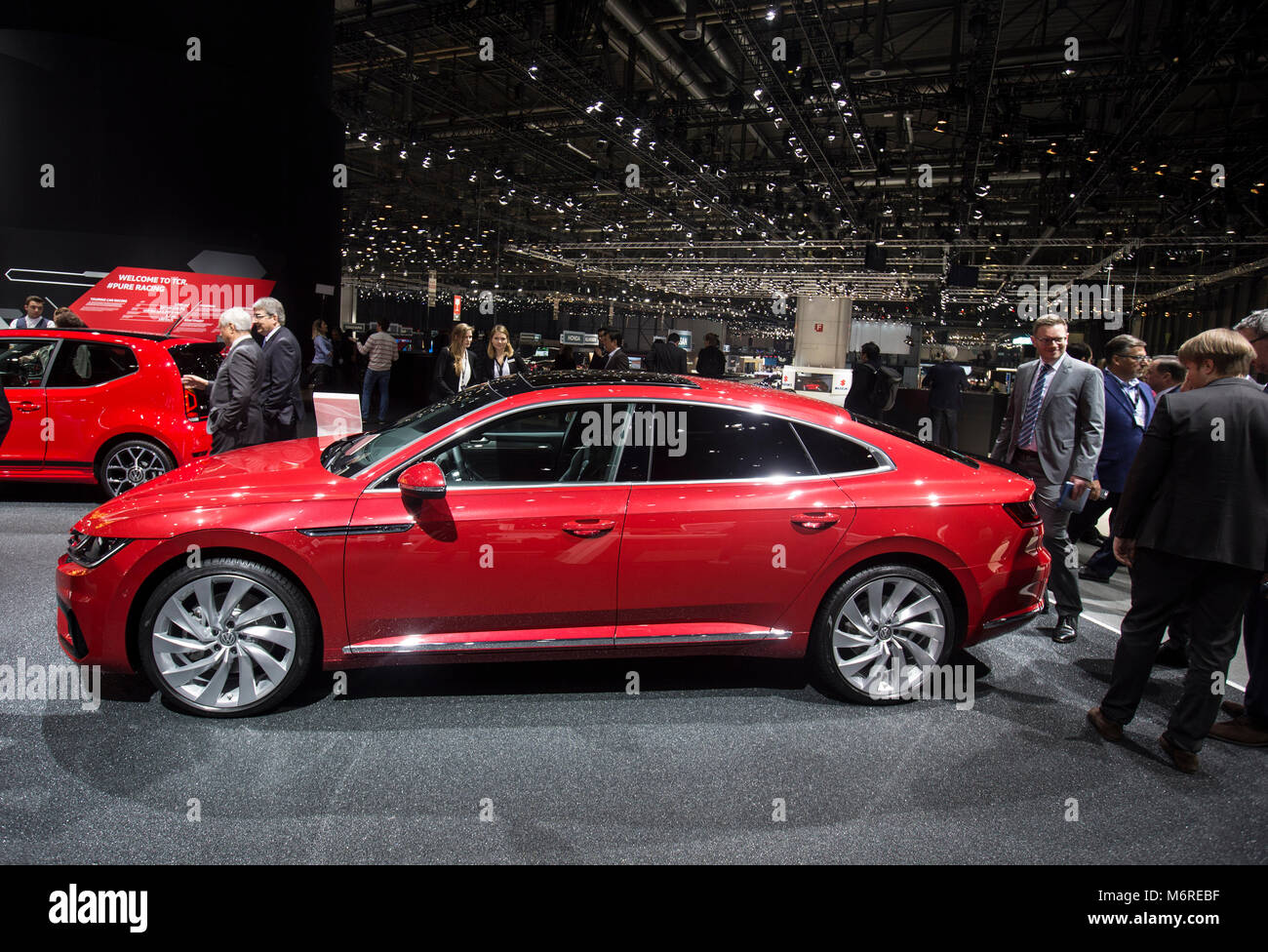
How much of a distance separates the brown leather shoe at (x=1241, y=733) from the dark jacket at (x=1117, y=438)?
2442 mm

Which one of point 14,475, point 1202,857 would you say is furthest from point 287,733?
point 14,475

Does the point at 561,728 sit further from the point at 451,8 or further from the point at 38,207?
the point at 451,8

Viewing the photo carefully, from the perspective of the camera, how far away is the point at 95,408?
6.48 metres

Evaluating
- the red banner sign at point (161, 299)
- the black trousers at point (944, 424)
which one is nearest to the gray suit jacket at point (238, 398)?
the red banner sign at point (161, 299)

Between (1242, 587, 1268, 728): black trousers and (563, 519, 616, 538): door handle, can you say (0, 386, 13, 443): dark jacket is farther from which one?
(1242, 587, 1268, 728): black trousers

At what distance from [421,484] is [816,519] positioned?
1.67m

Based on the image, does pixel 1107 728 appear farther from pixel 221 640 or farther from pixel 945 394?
pixel 945 394

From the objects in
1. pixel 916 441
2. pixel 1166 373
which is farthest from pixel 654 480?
pixel 1166 373

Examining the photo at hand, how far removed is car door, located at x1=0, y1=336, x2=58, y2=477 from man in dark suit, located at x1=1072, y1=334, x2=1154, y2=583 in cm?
825

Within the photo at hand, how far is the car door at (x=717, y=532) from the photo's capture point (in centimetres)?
331

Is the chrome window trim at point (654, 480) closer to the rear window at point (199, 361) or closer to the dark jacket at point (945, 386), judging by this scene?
the rear window at point (199, 361)

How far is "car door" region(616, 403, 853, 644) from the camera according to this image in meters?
3.31

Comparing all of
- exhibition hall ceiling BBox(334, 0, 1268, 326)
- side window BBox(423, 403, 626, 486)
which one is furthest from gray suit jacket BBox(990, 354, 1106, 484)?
exhibition hall ceiling BBox(334, 0, 1268, 326)
